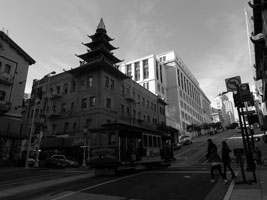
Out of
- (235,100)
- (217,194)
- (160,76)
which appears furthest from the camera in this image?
(160,76)

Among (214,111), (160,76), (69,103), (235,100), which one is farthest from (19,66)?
(214,111)

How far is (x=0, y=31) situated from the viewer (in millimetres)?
30641

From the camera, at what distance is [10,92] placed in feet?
101

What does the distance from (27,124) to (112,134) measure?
34.6m

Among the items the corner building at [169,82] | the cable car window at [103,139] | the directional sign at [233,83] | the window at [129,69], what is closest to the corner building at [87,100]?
the cable car window at [103,139]

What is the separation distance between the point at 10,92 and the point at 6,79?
2.02m

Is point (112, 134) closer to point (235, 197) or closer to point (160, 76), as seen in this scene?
point (235, 197)

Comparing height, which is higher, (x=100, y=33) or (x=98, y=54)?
(x=100, y=33)

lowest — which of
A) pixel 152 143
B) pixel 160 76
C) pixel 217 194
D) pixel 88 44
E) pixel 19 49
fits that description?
pixel 217 194

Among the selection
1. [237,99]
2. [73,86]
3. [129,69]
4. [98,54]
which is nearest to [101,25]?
[98,54]

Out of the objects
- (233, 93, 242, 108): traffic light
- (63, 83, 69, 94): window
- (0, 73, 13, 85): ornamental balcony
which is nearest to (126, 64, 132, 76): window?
(63, 83, 69, 94): window

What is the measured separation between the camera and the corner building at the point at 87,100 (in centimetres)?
3416

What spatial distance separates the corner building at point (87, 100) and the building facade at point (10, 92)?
329 centimetres

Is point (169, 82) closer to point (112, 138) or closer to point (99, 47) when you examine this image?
point (99, 47)
